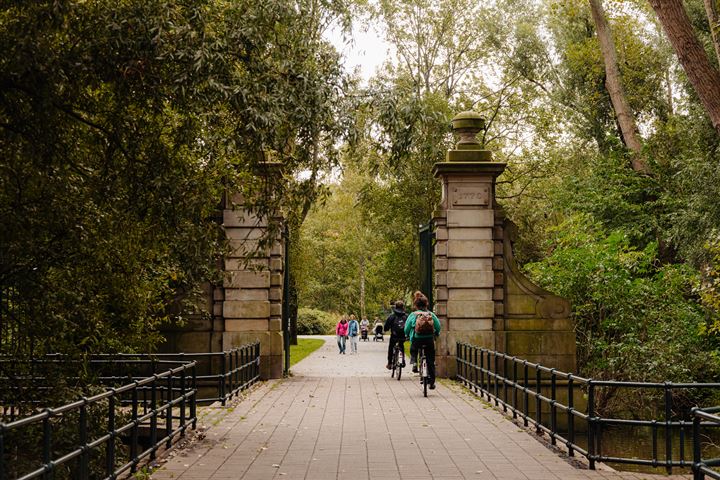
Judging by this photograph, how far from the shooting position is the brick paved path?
967 cm

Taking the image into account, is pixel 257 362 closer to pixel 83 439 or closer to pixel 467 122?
pixel 467 122

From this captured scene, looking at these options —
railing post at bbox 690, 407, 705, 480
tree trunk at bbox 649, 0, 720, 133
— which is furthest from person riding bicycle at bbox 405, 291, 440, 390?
railing post at bbox 690, 407, 705, 480

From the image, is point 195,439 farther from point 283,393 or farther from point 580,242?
point 580,242

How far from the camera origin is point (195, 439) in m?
12.0

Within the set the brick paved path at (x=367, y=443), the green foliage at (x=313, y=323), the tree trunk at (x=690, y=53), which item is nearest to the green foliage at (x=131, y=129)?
the brick paved path at (x=367, y=443)

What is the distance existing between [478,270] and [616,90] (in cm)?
1282

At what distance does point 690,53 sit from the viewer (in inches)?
723

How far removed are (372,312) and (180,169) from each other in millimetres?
69183

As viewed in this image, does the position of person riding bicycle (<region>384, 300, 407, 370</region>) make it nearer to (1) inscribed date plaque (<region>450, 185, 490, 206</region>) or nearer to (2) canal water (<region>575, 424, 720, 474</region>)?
(1) inscribed date plaque (<region>450, 185, 490, 206</region>)

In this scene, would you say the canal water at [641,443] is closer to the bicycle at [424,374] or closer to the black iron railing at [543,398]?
the black iron railing at [543,398]

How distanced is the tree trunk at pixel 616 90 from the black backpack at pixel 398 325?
12.0 meters

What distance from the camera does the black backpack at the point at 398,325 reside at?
21.3 metres

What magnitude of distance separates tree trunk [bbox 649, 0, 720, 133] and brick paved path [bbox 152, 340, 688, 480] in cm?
734

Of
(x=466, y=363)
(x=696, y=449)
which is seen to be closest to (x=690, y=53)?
(x=466, y=363)
